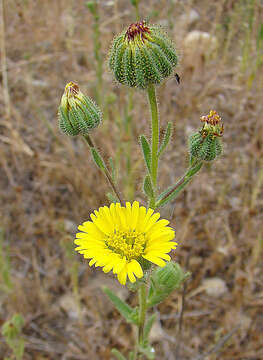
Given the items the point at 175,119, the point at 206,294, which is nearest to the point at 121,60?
the point at 206,294

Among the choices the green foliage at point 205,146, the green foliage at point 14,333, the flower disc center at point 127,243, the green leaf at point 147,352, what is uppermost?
the green foliage at point 205,146

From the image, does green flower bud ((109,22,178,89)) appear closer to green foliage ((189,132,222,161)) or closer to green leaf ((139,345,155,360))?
green foliage ((189,132,222,161))

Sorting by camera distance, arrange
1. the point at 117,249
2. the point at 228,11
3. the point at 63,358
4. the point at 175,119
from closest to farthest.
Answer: the point at 117,249 → the point at 63,358 → the point at 175,119 → the point at 228,11

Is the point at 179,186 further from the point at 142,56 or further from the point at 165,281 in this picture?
the point at 142,56

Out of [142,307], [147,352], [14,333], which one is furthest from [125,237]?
[14,333]

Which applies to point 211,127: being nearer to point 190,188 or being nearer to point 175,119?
point 190,188

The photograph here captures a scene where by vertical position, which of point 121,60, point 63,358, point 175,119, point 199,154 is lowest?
point 63,358

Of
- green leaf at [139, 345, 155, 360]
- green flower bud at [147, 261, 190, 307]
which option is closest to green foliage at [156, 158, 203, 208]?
green flower bud at [147, 261, 190, 307]

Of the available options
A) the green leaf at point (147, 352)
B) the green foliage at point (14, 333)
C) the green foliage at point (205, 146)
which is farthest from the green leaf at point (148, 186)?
the green foliage at point (14, 333)

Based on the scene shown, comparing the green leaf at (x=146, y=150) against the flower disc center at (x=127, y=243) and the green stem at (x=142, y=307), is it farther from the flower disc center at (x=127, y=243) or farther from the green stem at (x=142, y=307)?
the green stem at (x=142, y=307)
